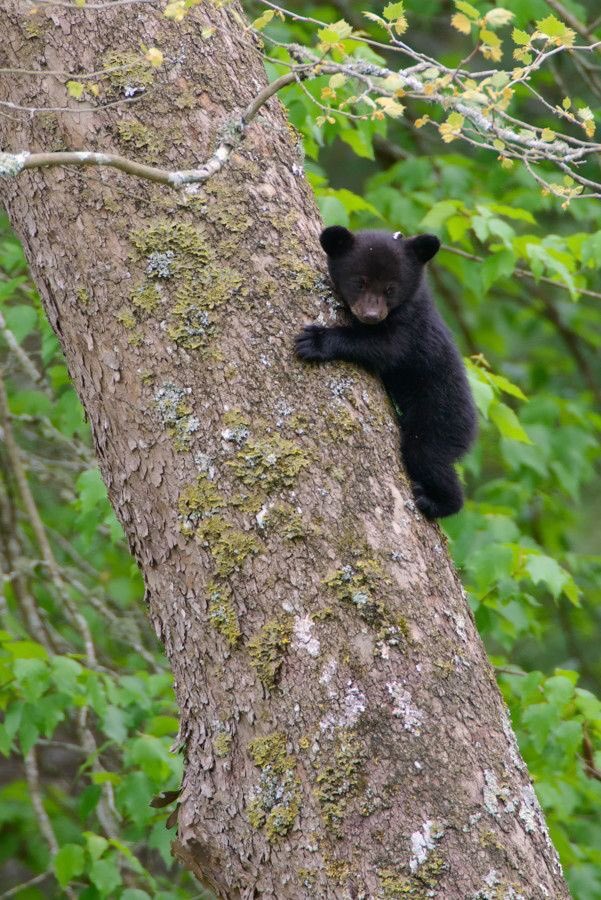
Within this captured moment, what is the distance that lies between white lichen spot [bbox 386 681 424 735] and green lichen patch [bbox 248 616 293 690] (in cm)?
28

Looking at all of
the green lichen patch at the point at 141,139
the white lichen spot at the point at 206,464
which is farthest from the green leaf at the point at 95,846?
the green lichen patch at the point at 141,139

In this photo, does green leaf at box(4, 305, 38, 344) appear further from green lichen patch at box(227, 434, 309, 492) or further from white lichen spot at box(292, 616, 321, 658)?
white lichen spot at box(292, 616, 321, 658)

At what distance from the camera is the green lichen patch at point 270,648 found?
258 cm

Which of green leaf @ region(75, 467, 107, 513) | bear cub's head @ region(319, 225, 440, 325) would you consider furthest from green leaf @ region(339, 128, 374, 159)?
green leaf @ region(75, 467, 107, 513)

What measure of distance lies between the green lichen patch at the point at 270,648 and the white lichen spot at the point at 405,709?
0.91ft

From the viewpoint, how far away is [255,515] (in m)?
2.71

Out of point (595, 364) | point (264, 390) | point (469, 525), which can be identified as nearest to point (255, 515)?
point (264, 390)

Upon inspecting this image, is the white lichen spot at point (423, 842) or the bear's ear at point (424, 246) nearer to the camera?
the white lichen spot at point (423, 842)

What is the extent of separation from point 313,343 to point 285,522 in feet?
1.81

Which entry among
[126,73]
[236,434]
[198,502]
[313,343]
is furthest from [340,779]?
[126,73]

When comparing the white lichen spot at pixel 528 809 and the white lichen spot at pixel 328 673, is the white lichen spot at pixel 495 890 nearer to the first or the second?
the white lichen spot at pixel 528 809

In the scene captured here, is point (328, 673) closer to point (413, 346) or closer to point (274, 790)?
point (274, 790)

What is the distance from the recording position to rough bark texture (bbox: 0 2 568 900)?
2498 millimetres

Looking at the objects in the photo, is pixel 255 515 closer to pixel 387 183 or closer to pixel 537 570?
pixel 537 570
